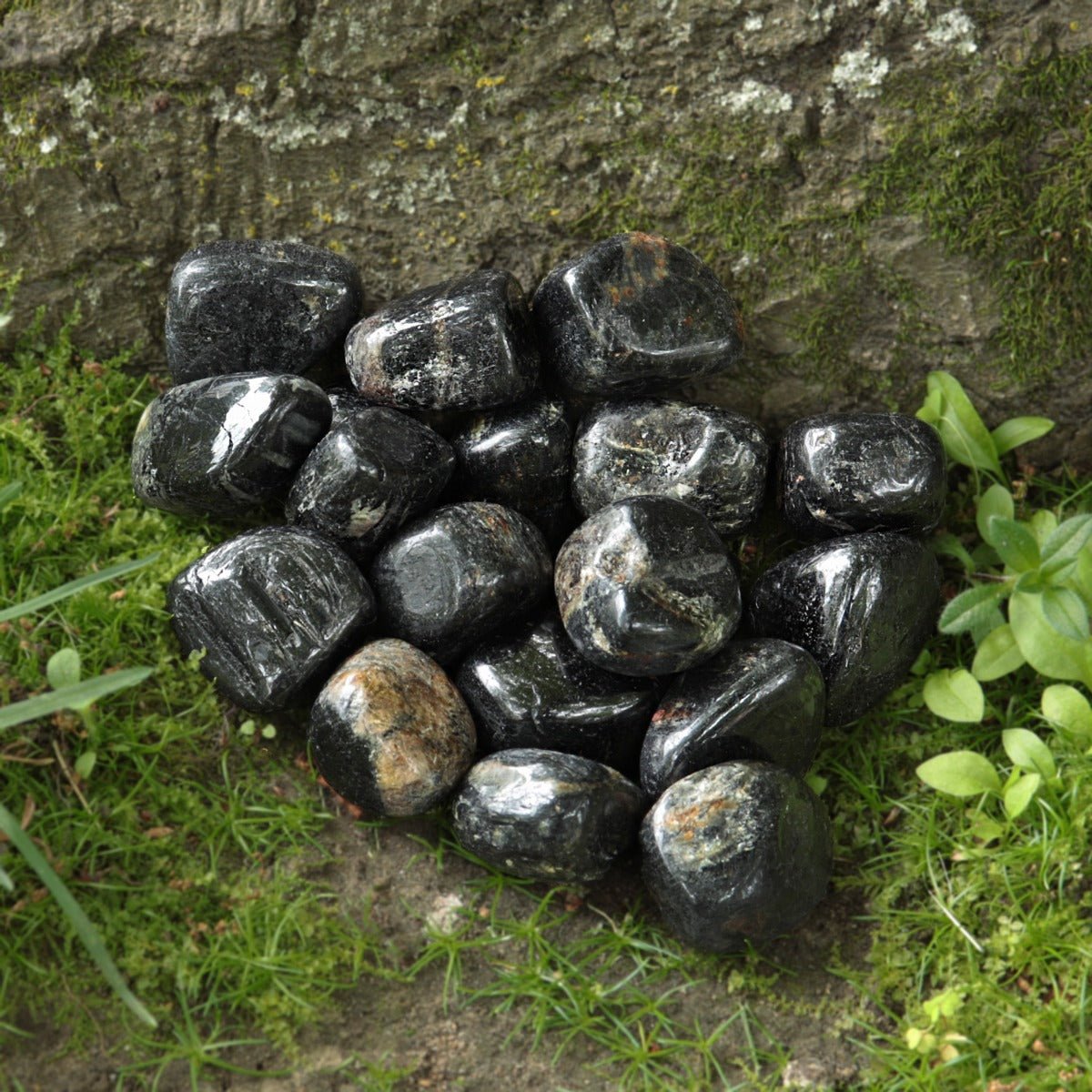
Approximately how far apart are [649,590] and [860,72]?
1328 millimetres

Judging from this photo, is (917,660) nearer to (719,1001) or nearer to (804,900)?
(804,900)

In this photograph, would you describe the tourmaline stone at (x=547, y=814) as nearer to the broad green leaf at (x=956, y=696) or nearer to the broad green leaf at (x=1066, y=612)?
the broad green leaf at (x=956, y=696)

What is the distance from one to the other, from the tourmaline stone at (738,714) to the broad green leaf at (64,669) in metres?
1.17

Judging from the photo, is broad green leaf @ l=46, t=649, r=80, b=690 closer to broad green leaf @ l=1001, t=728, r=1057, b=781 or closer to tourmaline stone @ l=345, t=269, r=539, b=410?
tourmaline stone @ l=345, t=269, r=539, b=410

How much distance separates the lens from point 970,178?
272 centimetres

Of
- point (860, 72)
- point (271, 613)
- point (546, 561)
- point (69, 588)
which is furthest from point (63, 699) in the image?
point (860, 72)

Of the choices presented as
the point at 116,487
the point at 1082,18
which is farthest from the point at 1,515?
the point at 1082,18

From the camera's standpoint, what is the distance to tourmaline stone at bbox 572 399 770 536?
8.62 feet

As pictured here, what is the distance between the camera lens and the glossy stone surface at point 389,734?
2365 mm

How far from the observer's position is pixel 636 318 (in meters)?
2.60

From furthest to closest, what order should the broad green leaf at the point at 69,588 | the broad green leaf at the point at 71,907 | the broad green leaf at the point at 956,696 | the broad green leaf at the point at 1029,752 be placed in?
the broad green leaf at the point at 956,696
the broad green leaf at the point at 1029,752
the broad green leaf at the point at 69,588
the broad green leaf at the point at 71,907

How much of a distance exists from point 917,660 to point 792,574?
0.38m

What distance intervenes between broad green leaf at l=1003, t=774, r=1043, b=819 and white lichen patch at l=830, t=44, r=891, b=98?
1567mm

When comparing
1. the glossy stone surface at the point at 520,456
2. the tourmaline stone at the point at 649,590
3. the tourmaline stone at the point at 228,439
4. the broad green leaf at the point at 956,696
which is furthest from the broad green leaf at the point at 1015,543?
the tourmaline stone at the point at 228,439
